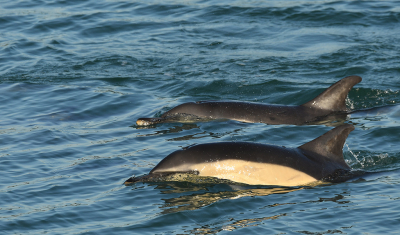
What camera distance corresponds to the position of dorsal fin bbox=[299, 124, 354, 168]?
27.5 ft

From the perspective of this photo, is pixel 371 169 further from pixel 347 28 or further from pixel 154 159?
pixel 347 28

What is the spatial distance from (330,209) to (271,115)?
488 cm

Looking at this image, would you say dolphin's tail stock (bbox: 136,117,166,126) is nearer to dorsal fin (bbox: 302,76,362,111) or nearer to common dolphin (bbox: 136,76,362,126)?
common dolphin (bbox: 136,76,362,126)

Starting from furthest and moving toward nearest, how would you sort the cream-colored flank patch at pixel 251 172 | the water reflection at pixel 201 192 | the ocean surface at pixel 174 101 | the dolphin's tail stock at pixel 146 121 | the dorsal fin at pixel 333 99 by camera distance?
the dolphin's tail stock at pixel 146 121, the dorsal fin at pixel 333 99, the cream-colored flank patch at pixel 251 172, the water reflection at pixel 201 192, the ocean surface at pixel 174 101

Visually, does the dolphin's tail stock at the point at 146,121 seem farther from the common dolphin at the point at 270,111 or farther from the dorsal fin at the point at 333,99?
the dorsal fin at the point at 333,99

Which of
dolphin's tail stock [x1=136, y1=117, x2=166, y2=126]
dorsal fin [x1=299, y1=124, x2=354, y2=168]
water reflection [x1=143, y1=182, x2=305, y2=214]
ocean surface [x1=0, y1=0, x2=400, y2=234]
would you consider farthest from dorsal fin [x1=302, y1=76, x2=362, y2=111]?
water reflection [x1=143, y1=182, x2=305, y2=214]

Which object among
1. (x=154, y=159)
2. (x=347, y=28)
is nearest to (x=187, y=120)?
(x=154, y=159)

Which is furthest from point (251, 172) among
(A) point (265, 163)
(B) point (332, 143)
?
(B) point (332, 143)

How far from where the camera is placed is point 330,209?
7.58 m

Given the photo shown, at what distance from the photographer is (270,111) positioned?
12.4 m

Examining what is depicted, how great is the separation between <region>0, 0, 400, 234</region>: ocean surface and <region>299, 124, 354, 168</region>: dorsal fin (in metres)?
0.49

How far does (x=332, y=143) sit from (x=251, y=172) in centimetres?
124

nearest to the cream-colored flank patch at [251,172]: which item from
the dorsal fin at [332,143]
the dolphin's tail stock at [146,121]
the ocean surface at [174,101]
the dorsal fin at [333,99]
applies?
the ocean surface at [174,101]

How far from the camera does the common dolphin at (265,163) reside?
27.1 feet
